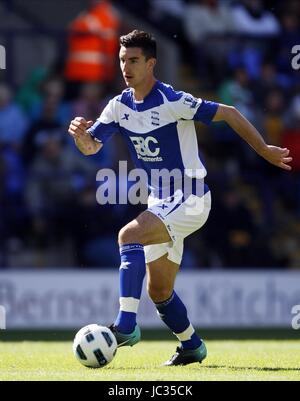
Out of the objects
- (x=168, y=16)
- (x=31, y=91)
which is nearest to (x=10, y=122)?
(x=31, y=91)

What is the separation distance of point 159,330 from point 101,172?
2.35 metres

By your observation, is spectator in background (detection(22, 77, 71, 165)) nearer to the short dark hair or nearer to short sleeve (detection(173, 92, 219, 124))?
the short dark hair

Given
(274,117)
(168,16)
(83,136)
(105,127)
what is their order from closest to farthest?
(83,136) → (105,127) → (274,117) → (168,16)

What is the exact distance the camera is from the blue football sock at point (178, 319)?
7.79m

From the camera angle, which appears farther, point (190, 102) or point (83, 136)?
point (83, 136)

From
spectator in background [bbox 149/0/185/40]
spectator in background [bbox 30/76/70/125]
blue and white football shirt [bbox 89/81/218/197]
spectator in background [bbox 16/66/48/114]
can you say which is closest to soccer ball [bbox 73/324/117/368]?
blue and white football shirt [bbox 89/81/218/197]

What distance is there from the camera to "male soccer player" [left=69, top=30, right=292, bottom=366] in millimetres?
7539

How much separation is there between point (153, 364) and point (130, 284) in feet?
3.01

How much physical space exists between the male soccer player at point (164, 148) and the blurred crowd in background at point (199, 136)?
591 cm

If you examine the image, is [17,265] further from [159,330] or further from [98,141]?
[98,141]

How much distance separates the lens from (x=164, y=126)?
7.66 m

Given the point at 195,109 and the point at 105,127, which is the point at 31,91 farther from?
the point at 195,109

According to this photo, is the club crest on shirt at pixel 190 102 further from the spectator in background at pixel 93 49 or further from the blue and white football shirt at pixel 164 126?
the spectator in background at pixel 93 49

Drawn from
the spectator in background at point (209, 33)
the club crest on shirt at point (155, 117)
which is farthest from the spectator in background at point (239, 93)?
the club crest on shirt at point (155, 117)
